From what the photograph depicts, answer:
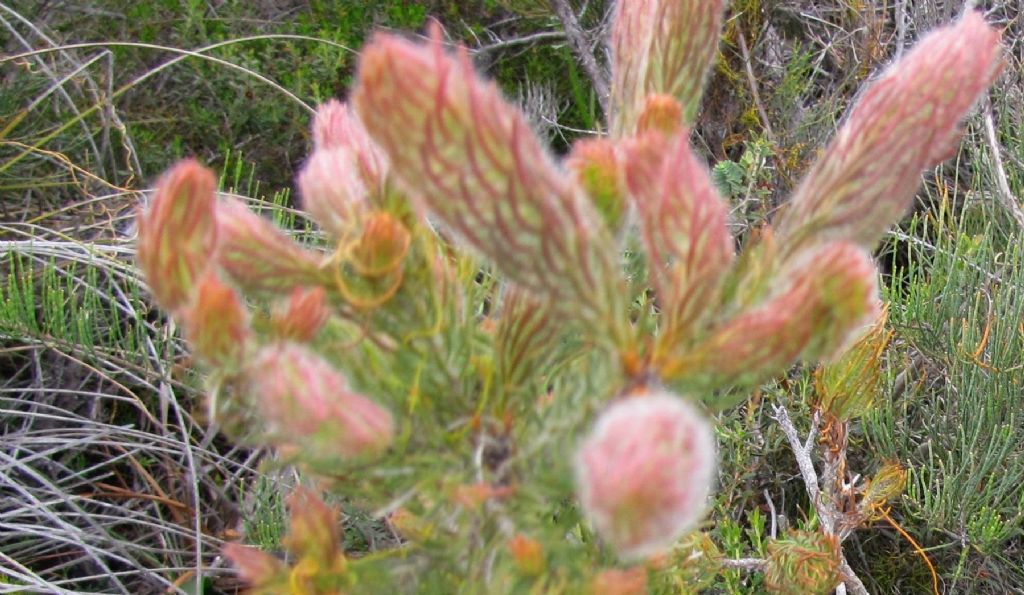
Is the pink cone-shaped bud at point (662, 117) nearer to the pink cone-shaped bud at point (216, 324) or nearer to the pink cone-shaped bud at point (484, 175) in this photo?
the pink cone-shaped bud at point (484, 175)

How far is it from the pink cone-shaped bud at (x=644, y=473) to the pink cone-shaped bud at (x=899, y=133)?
0.40 m

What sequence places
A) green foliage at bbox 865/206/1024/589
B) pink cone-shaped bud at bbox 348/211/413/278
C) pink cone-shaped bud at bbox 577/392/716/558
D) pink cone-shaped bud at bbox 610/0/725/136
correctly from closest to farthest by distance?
pink cone-shaped bud at bbox 577/392/716/558 < pink cone-shaped bud at bbox 348/211/413/278 < pink cone-shaped bud at bbox 610/0/725/136 < green foliage at bbox 865/206/1024/589

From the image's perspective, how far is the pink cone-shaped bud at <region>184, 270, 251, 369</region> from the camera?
2.34 feet

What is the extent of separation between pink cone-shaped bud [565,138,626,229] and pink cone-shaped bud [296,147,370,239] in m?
0.24

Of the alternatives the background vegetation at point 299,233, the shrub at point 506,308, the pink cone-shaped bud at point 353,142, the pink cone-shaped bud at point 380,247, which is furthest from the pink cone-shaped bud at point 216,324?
the background vegetation at point 299,233

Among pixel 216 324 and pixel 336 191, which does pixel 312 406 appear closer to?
pixel 216 324

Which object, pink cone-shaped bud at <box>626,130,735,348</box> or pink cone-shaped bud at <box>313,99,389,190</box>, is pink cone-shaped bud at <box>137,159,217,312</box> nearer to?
pink cone-shaped bud at <box>313,99,389,190</box>

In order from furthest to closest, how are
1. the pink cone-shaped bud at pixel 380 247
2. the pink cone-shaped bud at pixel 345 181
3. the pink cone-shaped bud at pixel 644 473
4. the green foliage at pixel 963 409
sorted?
the green foliage at pixel 963 409 < the pink cone-shaped bud at pixel 345 181 < the pink cone-shaped bud at pixel 380 247 < the pink cone-shaped bud at pixel 644 473

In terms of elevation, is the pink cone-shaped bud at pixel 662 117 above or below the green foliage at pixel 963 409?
above

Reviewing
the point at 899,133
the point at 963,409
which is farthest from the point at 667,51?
the point at 963,409

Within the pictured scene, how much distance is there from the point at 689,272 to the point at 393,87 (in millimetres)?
297

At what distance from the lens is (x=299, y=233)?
2.10m

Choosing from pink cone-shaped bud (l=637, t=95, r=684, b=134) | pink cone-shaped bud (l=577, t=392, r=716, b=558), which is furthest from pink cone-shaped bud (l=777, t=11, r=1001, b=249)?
pink cone-shaped bud (l=577, t=392, r=716, b=558)

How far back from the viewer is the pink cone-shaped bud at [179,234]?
76 centimetres
